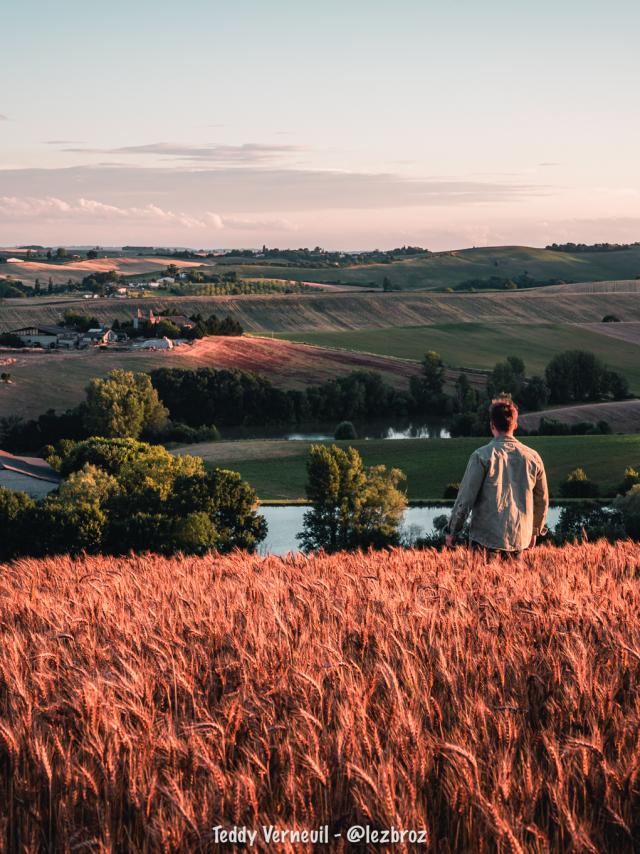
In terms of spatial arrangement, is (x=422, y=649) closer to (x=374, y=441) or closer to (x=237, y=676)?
(x=237, y=676)

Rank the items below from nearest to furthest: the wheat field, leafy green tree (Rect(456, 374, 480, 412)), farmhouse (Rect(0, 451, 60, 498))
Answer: the wheat field, farmhouse (Rect(0, 451, 60, 498)), leafy green tree (Rect(456, 374, 480, 412))

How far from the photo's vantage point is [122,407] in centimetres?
10706

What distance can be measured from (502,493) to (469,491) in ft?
1.25

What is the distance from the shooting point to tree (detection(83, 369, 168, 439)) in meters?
105

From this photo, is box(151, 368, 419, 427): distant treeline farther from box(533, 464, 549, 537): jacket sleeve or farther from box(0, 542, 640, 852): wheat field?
box(0, 542, 640, 852): wheat field

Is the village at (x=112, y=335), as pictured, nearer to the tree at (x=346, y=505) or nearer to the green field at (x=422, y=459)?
the green field at (x=422, y=459)

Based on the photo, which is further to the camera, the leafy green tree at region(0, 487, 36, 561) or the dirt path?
the dirt path

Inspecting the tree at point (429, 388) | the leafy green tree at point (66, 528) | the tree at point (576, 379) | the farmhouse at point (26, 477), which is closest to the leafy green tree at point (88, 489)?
the leafy green tree at point (66, 528)

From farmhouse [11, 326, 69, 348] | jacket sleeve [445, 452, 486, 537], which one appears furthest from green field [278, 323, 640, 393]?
jacket sleeve [445, 452, 486, 537]

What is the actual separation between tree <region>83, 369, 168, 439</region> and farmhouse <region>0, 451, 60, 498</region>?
21060 mm

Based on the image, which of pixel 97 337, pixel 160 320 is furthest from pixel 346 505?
pixel 160 320

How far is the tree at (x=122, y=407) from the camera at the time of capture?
10512cm

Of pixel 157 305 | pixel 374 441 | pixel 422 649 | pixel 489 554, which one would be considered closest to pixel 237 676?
pixel 422 649

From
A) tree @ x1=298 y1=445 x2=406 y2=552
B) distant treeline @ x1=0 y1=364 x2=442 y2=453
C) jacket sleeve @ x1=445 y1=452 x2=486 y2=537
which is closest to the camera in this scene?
jacket sleeve @ x1=445 y1=452 x2=486 y2=537
